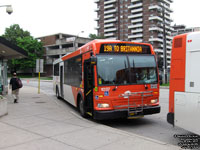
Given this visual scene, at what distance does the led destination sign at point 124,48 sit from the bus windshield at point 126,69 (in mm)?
219

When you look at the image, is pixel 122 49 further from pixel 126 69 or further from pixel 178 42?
pixel 178 42

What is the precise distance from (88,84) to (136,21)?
101 m

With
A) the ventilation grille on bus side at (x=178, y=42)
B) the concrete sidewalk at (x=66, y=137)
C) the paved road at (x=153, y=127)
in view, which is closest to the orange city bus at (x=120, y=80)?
the paved road at (x=153, y=127)

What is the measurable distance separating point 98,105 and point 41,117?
2860 mm

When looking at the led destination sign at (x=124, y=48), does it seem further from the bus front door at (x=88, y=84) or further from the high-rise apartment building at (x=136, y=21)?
the high-rise apartment building at (x=136, y=21)

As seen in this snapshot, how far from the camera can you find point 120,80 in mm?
7590

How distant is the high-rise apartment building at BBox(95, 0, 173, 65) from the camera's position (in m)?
97.6

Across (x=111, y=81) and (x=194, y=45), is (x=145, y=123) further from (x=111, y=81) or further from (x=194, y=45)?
(x=194, y=45)

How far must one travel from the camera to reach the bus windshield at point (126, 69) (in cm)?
752

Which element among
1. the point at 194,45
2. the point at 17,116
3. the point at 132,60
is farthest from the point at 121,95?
the point at 17,116

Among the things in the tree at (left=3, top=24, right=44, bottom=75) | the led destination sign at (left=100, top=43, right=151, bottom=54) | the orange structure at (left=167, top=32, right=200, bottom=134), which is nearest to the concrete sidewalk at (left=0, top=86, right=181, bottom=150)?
the orange structure at (left=167, top=32, right=200, bottom=134)

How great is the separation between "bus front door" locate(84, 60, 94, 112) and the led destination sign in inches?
30.4

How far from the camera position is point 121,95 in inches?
297

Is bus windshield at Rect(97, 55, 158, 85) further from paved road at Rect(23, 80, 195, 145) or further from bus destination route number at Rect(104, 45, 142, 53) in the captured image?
paved road at Rect(23, 80, 195, 145)
